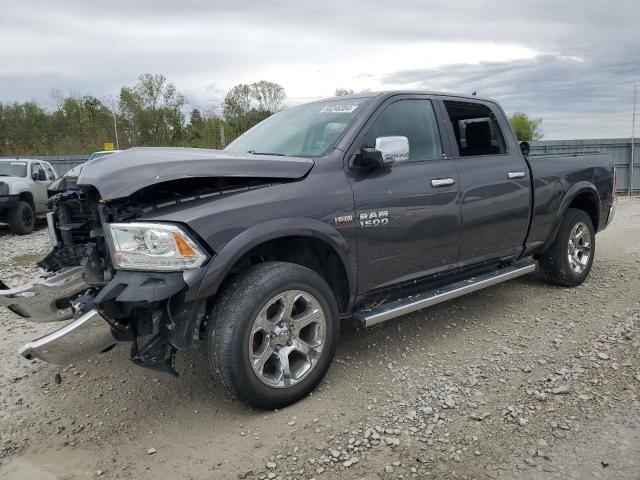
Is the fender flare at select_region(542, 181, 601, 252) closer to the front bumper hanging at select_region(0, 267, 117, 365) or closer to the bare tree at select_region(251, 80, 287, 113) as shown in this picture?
the front bumper hanging at select_region(0, 267, 117, 365)

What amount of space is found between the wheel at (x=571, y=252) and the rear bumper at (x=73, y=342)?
439 centimetres

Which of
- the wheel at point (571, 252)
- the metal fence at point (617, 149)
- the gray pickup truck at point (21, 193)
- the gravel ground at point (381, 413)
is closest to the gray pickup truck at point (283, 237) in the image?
the gravel ground at point (381, 413)

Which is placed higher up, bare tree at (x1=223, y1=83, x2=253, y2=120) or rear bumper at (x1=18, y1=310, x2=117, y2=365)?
bare tree at (x1=223, y1=83, x2=253, y2=120)

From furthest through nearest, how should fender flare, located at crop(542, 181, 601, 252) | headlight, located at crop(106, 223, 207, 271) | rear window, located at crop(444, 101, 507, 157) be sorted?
1. fender flare, located at crop(542, 181, 601, 252)
2. rear window, located at crop(444, 101, 507, 157)
3. headlight, located at crop(106, 223, 207, 271)

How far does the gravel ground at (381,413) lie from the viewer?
106 inches

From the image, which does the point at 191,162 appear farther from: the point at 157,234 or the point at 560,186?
the point at 560,186

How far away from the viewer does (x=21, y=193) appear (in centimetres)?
1109

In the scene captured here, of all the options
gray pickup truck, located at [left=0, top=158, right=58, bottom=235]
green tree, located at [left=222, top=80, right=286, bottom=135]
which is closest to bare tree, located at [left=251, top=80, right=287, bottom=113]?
green tree, located at [left=222, top=80, right=286, bottom=135]

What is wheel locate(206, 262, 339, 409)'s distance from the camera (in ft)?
9.62

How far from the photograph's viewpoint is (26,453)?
2.90 m

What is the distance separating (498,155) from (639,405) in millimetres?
2345

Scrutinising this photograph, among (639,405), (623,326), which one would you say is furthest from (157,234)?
(623,326)

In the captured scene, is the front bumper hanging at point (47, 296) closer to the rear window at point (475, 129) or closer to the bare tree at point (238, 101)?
the rear window at point (475, 129)

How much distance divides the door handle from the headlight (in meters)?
1.91
